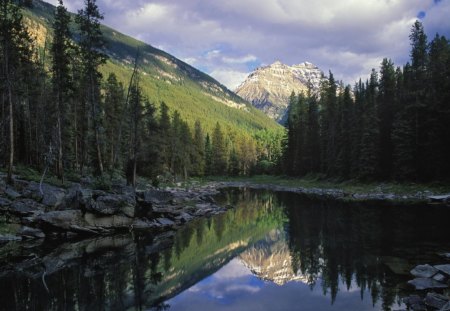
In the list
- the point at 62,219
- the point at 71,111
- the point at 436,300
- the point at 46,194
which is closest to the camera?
the point at 436,300

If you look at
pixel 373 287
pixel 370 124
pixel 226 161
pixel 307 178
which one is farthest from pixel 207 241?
pixel 226 161

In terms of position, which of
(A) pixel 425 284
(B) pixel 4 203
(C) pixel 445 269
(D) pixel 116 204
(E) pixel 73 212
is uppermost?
(B) pixel 4 203

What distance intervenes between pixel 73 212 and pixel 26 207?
9.33 feet

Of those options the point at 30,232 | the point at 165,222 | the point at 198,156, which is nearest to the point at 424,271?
the point at 165,222

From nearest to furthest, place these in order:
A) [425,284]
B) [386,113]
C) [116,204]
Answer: [425,284] → [116,204] → [386,113]

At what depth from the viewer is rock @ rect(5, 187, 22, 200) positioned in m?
25.2

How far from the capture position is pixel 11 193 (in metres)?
25.7

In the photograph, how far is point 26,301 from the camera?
1352cm

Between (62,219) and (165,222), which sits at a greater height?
(62,219)

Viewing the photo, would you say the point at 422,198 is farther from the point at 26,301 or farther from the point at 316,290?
the point at 26,301

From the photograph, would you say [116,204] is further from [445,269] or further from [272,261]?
[445,269]

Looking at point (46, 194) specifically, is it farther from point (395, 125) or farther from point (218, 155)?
point (218, 155)

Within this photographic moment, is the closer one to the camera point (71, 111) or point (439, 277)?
point (439, 277)

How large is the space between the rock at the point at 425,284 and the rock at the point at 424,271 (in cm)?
57
